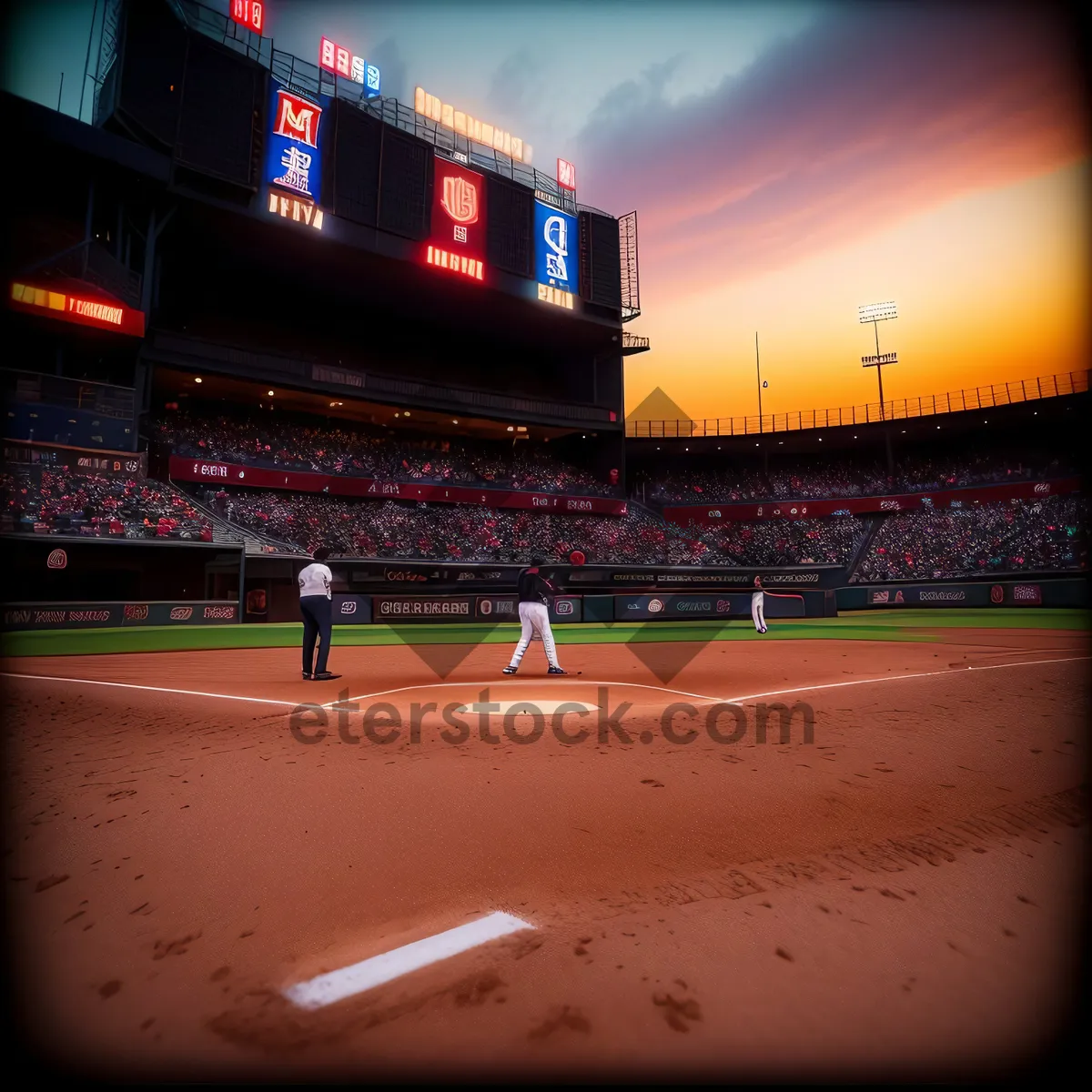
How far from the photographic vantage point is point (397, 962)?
1.88m

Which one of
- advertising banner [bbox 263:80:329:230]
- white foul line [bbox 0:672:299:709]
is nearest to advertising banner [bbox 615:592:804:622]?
white foul line [bbox 0:672:299:709]

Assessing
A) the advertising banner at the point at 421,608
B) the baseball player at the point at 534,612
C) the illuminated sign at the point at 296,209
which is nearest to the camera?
the baseball player at the point at 534,612

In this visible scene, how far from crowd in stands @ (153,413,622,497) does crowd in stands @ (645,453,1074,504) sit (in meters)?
8.99

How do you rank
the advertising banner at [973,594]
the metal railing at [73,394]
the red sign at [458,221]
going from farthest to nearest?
the red sign at [458,221] → the advertising banner at [973,594] → the metal railing at [73,394]

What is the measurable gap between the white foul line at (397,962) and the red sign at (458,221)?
3395 centimetres

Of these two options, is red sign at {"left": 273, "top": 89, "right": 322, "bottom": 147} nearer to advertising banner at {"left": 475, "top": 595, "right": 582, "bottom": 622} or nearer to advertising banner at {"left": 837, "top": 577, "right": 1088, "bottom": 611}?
advertising banner at {"left": 475, "top": 595, "right": 582, "bottom": 622}

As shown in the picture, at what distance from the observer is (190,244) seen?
2861 centimetres

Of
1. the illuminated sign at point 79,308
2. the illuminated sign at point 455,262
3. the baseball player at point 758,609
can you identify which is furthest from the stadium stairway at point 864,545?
the illuminated sign at point 79,308

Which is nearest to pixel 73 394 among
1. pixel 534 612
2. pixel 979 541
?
pixel 534 612

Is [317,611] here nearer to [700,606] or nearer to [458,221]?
[700,606]

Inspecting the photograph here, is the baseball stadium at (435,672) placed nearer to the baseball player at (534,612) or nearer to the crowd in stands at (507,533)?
the baseball player at (534,612)

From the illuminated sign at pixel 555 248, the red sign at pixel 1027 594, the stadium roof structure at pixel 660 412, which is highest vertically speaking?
the illuminated sign at pixel 555 248

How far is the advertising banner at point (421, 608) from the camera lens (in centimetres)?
1956

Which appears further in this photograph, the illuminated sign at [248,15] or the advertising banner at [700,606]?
the illuminated sign at [248,15]
